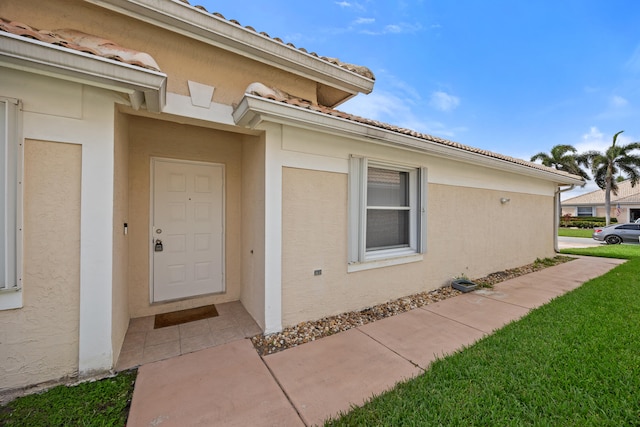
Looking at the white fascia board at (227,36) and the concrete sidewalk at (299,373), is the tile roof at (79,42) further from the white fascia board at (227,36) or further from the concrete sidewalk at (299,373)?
the concrete sidewalk at (299,373)

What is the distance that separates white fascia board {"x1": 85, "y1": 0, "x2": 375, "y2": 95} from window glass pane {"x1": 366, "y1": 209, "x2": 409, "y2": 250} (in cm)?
292

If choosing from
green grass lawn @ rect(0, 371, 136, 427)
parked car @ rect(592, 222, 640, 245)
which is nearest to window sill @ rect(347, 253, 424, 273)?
green grass lawn @ rect(0, 371, 136, 427)

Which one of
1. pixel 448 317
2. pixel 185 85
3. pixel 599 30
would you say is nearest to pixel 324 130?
pixel 185 85

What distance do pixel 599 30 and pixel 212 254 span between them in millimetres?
14495

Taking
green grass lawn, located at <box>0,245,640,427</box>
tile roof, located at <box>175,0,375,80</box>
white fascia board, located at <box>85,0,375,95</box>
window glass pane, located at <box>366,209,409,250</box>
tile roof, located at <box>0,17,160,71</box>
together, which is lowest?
green grass lawn, located at <box>0,245,640,427</box>

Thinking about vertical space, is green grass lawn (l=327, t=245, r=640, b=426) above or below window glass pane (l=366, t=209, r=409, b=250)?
below

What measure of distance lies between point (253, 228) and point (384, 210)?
2.83 metres

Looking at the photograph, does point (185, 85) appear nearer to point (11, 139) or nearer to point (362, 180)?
point (11, 139)

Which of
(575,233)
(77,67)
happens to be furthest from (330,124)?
(575,233)

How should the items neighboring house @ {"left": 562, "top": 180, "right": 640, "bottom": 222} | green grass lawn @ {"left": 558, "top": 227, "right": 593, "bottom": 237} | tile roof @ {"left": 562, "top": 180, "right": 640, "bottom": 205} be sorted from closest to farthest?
1. green grass lawn @ {"left": 558, "top": 227, "right": 593, "bottom": 237}
2. neighboring house @ {"left": 562, "top": 180, "right": 640, "bottom": 222}
3. tile roof @ {"left": 562, "top": 180, "right": 640, "bottom": 205}

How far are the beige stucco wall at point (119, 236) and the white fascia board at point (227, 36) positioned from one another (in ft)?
4.51

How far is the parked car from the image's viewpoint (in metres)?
16.2

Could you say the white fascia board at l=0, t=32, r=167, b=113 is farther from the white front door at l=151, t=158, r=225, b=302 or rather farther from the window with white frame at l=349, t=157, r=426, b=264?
the window with white frame at l=349, t=157, r=426, b=264

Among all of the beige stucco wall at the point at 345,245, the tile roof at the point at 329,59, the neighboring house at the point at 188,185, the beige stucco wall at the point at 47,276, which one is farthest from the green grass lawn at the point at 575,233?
the beige stucco wall at the point at 47,276
